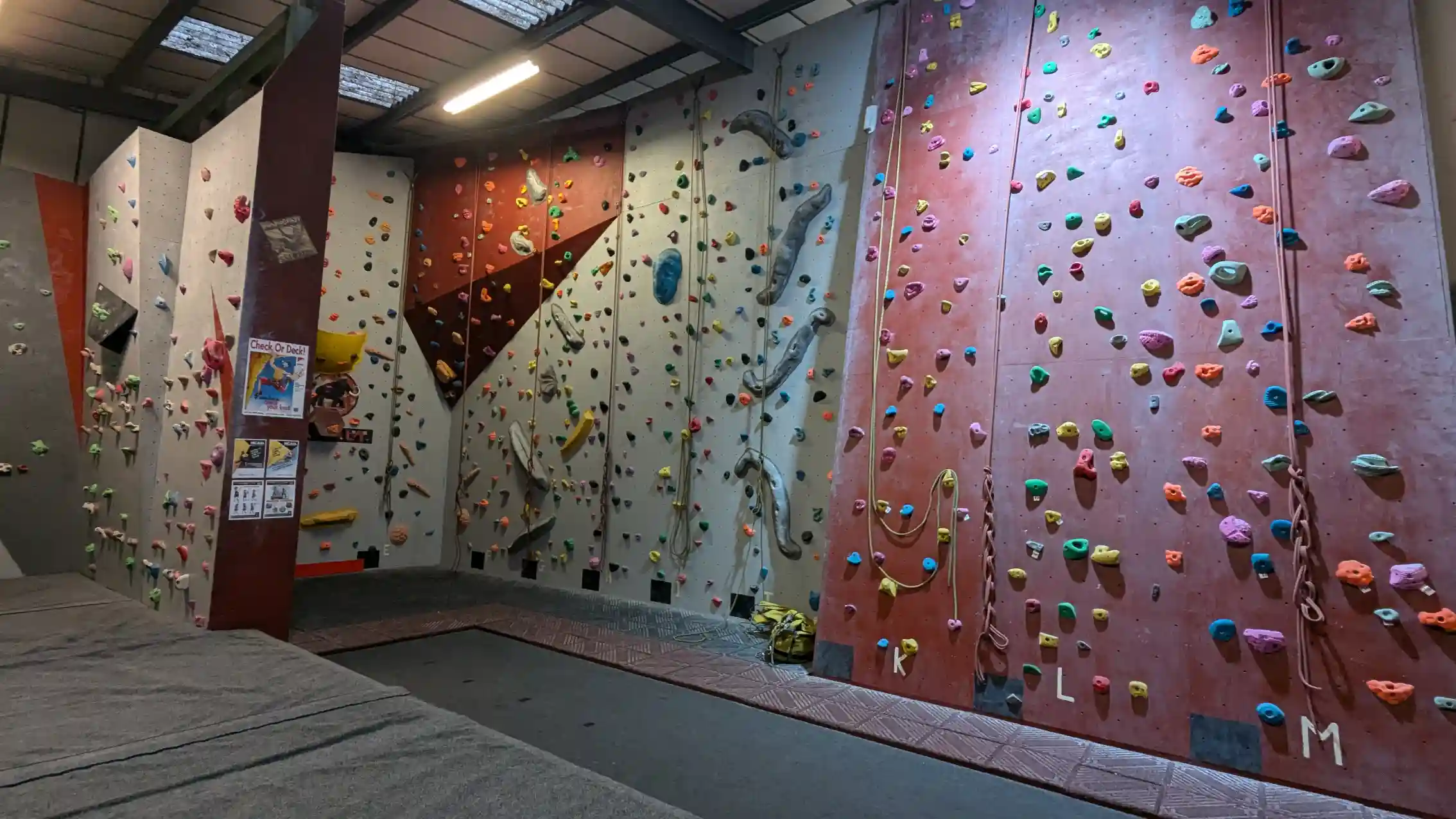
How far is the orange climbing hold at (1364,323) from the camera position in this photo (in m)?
2.36

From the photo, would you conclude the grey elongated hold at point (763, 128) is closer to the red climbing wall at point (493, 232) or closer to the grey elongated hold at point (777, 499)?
the red climbing wall at point (493, 232)

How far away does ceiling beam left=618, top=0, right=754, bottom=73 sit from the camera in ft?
13.2

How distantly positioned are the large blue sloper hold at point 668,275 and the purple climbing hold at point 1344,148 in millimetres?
3210

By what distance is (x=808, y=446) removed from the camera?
4047 millimetres

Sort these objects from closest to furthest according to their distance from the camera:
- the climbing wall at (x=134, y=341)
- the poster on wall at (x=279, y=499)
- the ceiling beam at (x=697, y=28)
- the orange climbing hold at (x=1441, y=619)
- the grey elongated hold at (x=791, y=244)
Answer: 1. the orange climbing hold at (x=1441, y=619)
2. the poster on wall at (x=279, y=499)
3. the climbing wall at (x=134, y=341)
4. the ceiling beam at (x=697, y=28)
5. the grey elongated hold at (x=791, y=244)

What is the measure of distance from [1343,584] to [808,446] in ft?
7.44

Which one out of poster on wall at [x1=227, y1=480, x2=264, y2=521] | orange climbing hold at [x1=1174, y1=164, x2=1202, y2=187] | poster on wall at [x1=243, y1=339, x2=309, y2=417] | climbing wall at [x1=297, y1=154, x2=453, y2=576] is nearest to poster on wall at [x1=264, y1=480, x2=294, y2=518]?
poster on wall at [x1=227, y1=480, x2=264, y2=521]

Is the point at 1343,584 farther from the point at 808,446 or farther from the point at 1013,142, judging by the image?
the point at 808,446

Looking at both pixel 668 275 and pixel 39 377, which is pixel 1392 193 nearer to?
pixel 668 275

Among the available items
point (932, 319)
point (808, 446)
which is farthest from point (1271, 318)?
point (808, 446)

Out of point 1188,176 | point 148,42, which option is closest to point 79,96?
point 148,42

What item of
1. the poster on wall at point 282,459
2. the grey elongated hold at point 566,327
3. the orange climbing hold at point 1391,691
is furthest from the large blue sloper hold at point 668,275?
the orange climbing hold at point 1391,691

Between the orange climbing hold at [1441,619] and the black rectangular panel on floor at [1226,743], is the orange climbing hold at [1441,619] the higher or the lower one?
the higher one

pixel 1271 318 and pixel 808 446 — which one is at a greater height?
pixel 1271 318
